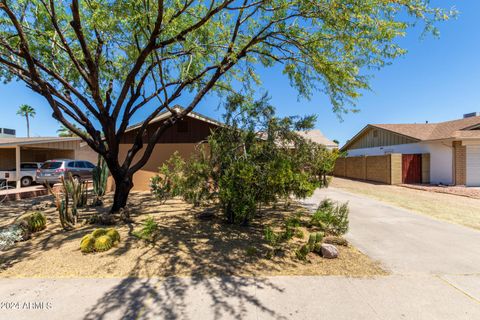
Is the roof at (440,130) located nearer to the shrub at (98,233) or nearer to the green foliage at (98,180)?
the shrub at (98,233)

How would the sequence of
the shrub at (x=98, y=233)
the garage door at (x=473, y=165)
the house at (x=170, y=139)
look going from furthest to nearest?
the garage door at (x=473, y=165) < the house at (x=170, y=139) < the shrub at (x=98, y=233)

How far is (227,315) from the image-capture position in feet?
9.61

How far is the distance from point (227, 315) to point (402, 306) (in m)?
2.12

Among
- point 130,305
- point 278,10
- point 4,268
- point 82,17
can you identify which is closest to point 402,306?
point 130,305

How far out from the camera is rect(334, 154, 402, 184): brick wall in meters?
17.5

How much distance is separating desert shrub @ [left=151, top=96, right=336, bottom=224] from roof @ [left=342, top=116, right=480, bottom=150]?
13472mm

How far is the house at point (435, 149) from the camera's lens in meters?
14.9

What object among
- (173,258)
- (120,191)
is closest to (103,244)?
(173,258)

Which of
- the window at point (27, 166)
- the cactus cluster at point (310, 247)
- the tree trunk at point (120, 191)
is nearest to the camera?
the cactus cluster at point (310, 247)

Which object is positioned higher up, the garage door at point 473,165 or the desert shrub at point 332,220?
the garage door at point 473,165

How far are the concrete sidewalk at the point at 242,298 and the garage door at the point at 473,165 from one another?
608 inches

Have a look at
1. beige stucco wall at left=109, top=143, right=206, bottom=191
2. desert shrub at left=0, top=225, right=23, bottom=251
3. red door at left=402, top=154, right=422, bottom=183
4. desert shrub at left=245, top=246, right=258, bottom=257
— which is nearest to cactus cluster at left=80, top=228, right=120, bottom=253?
desert shrub at left=0, top=225, right=23, bottom=251

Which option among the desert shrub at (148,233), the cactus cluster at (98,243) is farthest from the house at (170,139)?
the cactus cluster at (98,243)

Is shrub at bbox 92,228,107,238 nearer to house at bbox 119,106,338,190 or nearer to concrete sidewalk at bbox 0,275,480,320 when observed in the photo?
concrete sidewalk at bbox 0,275,480,320
